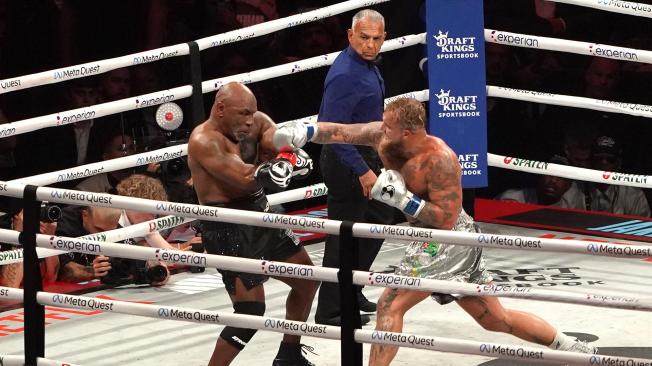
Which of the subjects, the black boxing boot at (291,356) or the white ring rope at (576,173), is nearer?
the black boxing boot at (291,356)

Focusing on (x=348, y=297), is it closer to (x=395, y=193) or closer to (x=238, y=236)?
(x=395, y=193)

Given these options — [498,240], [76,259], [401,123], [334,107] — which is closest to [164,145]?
[76,259]

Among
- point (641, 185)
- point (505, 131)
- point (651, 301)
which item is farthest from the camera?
point (505, 131)

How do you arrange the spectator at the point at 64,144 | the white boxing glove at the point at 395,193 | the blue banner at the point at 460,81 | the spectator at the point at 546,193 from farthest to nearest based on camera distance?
the spectator at the point at 546,193 < the spectator at the point at 64,144 < the blue banner at the point at 460,81 < the white boxing glove at the point at 395,193

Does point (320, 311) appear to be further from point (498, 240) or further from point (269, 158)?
point (498, 240)

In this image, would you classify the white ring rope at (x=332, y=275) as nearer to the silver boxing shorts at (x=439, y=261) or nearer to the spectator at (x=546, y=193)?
the silver boxing shorts at (x=439, y=261)

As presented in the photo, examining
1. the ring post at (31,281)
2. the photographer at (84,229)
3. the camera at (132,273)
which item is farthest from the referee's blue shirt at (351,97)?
the ring post at (31,281)

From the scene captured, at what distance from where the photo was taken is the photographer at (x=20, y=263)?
7.66m

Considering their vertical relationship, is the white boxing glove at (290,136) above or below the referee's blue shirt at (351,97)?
below

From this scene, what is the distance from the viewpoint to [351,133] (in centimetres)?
711

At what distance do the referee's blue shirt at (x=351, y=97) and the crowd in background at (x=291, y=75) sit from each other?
138 cm

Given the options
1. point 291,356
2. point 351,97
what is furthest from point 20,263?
point 351,97

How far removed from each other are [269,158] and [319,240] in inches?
99.8

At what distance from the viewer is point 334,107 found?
7.68 metres
